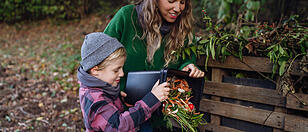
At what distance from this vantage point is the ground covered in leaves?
362 cm

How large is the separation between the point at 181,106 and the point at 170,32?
2.49 ft

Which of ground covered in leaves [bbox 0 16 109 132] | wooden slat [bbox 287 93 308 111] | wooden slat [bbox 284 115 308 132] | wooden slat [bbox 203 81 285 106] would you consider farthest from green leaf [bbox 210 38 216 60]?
ground covered in leaves [bbox 0 16 109 132]

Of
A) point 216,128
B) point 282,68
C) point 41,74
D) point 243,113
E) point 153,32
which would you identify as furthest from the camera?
point 41,74

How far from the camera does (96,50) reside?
159 cm

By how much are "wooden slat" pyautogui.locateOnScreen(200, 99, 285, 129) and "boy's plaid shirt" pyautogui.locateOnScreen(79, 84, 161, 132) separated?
866mm

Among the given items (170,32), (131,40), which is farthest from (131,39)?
(170,32)

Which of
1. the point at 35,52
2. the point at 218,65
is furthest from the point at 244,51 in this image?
the point at 35,52

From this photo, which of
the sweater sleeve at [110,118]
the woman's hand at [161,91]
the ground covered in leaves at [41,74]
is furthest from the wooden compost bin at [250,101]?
the ground covered in leaves at [41,74]

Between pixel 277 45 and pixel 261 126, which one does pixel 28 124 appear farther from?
pixel 277 45

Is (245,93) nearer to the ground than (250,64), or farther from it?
nearer to the ground

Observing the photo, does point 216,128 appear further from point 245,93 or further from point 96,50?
point 96,50

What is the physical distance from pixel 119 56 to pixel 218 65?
1.01 metres

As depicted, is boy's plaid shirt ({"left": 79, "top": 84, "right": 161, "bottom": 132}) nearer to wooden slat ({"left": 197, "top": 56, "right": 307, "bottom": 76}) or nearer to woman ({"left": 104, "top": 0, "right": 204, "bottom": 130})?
woman ({"left": 104, "top": 0, "right": 204, "bottom": 130})

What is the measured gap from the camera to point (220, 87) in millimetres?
2223
